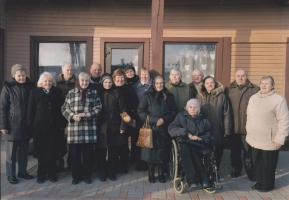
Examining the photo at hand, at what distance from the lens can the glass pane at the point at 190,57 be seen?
7.66m

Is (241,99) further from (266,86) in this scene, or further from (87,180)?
(87,180)

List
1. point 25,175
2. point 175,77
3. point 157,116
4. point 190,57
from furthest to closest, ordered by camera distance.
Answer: point 190,57 < point 175,77 < point 25,175 < point 157,116

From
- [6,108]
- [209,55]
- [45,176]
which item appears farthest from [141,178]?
[209,55]

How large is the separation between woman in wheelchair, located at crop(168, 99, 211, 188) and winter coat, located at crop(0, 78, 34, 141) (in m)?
2.27

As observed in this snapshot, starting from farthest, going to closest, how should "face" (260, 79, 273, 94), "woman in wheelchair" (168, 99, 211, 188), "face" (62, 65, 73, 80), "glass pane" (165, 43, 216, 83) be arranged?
"glass pane" (165, 43, 216, 83)
"face" (62, 65, 73, 80)
"face" (260, 79, 273, 94)
"woman in wheelchair" (168, 99, 211, 188)

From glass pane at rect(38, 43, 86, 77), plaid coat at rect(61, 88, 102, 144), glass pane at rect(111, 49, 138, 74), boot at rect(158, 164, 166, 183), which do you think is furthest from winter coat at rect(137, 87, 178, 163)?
glass pane at rect(38, 43, 86, 77)

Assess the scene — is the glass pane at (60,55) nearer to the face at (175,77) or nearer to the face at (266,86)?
the face at (175,77)

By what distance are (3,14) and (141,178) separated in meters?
5.40

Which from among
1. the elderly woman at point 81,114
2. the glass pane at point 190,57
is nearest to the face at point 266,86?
the elderly woman at point 81,114

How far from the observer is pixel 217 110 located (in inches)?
190

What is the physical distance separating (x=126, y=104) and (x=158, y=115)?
1.84 ft

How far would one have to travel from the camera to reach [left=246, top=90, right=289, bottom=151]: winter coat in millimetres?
4246

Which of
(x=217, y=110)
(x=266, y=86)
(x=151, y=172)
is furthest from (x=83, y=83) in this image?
(x=266, y=86)

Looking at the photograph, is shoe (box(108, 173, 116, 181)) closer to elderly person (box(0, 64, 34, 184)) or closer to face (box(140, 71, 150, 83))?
elderly person (box(0, 64, 34, 184))
